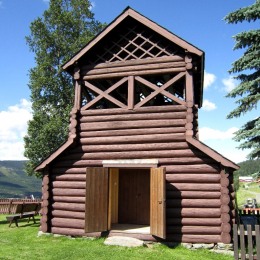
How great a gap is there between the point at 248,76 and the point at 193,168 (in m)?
7.38

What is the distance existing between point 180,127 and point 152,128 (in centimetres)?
116

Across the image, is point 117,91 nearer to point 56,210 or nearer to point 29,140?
point 56,210

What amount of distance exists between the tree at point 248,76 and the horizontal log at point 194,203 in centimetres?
508

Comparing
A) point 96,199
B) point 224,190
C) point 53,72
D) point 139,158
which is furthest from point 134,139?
point 53,72

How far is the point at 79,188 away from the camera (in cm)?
1345

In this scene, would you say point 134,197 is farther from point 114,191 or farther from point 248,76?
point 248,76

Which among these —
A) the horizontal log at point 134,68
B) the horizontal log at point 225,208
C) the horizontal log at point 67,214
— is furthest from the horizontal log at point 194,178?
the horizontal log at point 134,68

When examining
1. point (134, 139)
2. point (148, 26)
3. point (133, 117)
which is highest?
point (148, 26)

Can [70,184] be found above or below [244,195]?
above

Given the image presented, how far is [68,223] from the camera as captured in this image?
1332 cm

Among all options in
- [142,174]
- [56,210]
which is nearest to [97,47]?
[142,174]

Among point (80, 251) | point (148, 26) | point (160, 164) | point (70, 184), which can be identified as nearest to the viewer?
point (80, 251)

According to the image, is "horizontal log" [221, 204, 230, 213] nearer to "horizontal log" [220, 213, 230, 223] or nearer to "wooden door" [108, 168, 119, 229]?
"horizontal log" [220, 213, 230, 223]

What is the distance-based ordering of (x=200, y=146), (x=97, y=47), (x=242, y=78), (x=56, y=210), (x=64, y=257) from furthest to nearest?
(x=242, y=78), (x=97, y=47), (x=56, y=210), (x=200, y=146), (x=64, y=257)
